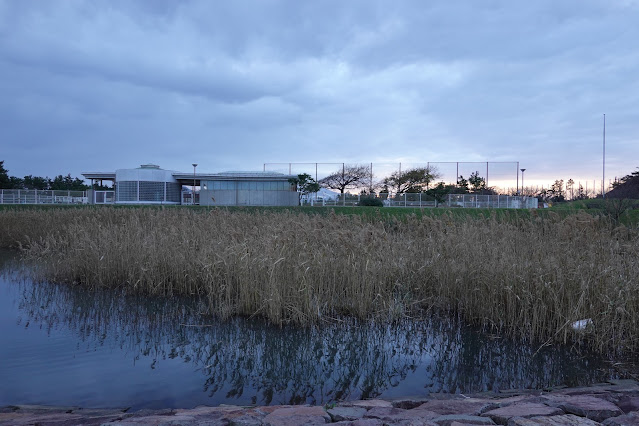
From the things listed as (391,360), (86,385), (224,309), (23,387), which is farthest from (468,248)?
(23,387)

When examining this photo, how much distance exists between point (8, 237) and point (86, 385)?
11083 millimetres

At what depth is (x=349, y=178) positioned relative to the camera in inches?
1574

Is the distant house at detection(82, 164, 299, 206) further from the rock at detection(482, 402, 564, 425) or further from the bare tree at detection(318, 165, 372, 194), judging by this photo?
the rock at detection(482, 402, 564, 425)

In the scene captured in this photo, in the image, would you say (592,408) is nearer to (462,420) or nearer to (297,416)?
(462,420)

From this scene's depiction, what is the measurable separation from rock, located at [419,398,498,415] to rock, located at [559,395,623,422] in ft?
1.31

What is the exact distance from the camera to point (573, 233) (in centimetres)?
589

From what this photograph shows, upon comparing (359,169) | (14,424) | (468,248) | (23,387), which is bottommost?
(23,387)

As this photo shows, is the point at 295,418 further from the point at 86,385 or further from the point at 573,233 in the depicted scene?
the point at 573,233

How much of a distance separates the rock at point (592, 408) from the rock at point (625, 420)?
0.09 m

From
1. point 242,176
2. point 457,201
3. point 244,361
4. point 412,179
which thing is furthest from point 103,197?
point 244,361

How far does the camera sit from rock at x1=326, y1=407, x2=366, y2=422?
2.42 m

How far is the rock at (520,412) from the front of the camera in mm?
2286

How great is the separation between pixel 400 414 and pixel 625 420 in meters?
1.14

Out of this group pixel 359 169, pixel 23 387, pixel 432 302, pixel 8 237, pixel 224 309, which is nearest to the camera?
pixel 23 387
